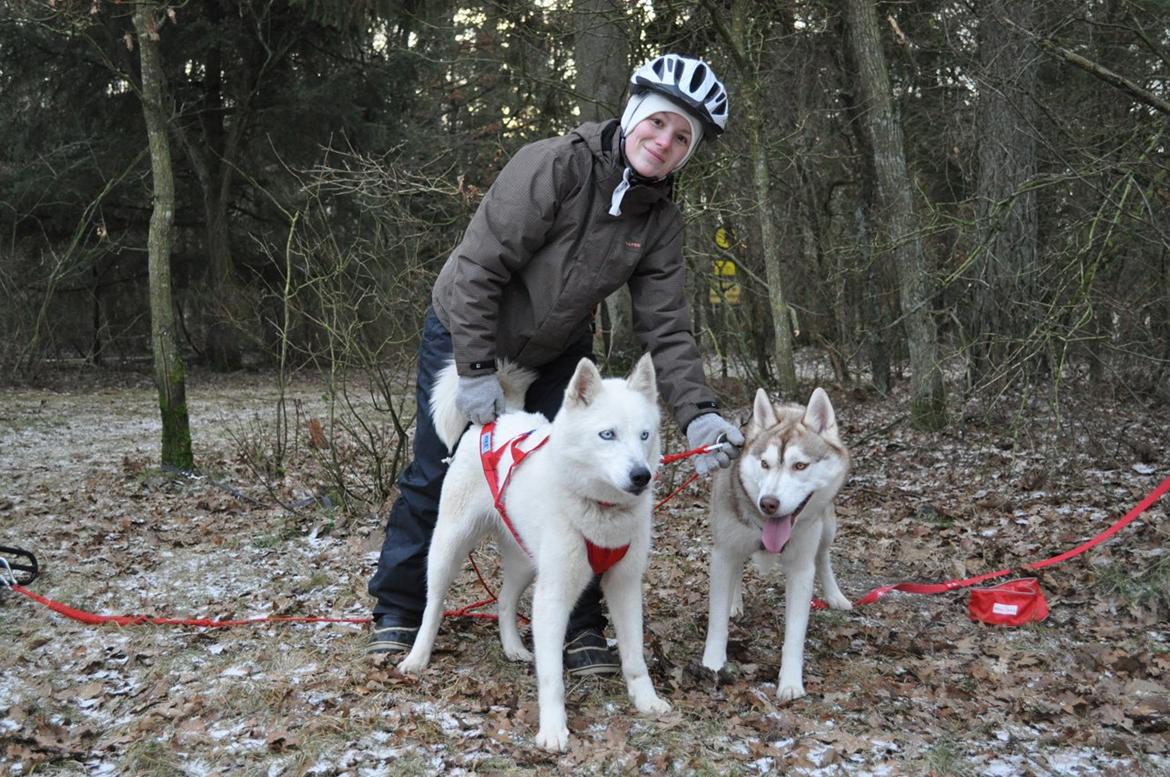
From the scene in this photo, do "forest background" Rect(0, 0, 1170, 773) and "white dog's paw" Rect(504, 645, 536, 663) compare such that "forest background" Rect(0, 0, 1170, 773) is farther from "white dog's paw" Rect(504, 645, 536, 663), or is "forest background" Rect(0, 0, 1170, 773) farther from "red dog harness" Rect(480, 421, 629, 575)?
"red dog harness" Rect(480, 421, 629, 575)

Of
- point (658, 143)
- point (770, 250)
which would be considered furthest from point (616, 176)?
point (770, 250)

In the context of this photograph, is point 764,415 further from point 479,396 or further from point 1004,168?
point 1004,168

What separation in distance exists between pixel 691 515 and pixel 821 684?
3.59 meters

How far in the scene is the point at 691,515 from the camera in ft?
25.0

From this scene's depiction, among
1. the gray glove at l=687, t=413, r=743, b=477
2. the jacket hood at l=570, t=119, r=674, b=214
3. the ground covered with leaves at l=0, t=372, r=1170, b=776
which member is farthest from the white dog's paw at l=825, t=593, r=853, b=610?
the jacket hood at l=570, t=119, r=674, b=214

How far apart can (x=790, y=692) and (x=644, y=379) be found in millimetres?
1397

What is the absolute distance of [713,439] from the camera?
3.84 meters

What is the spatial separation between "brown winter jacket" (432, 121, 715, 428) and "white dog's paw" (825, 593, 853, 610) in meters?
1.68

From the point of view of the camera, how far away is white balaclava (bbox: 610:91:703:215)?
3.66 m

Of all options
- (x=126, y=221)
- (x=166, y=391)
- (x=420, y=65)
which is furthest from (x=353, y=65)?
(x=166, y=391)

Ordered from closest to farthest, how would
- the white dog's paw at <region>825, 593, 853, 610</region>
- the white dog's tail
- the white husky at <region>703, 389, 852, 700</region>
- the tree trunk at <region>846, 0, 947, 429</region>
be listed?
the white husky at <region>703, 389, 852, 700</region>
the white dog's tail
the white dog's paw at <region>825, 593, 853, 610</region>
the tree trunk at <region>846, 0, 947, 429</region>

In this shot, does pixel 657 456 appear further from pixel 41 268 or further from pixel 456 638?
pixel 41 268

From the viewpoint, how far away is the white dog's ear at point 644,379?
11.7 ft

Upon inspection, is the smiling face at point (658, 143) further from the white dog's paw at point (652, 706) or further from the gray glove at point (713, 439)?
the white dog's paw at point (652, 706)
